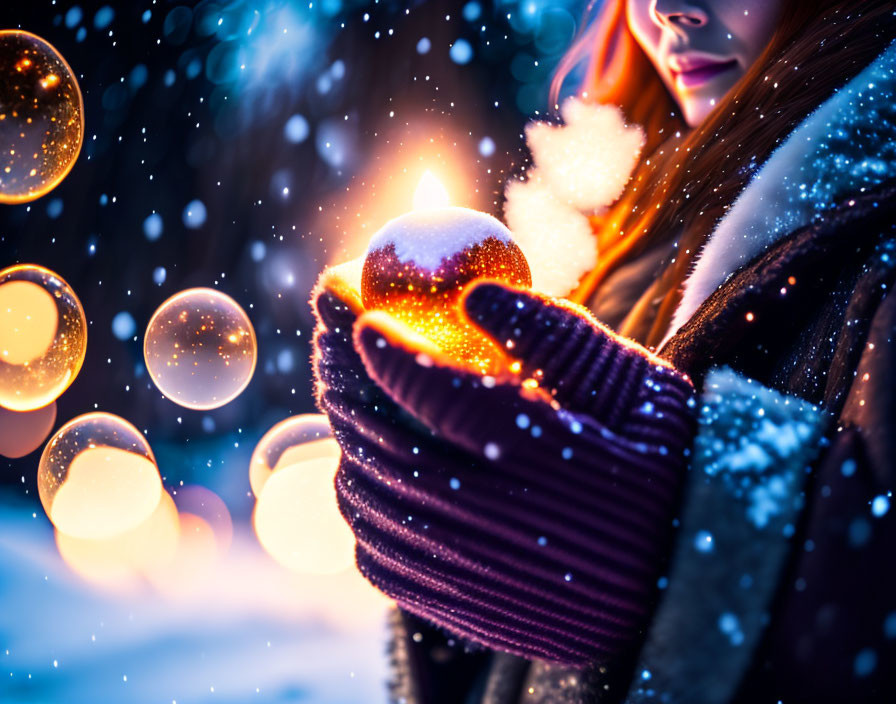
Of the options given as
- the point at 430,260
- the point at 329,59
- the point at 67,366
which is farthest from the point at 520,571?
the point at 329,59

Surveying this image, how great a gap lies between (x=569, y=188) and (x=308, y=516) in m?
0.98

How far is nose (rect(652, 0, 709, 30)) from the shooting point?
27.7 inches

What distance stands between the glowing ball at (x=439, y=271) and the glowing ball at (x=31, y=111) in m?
0.97

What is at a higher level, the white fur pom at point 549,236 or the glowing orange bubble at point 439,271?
the glowing orange bubble at point 439,271

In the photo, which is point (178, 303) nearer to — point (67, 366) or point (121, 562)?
point (67, 366)

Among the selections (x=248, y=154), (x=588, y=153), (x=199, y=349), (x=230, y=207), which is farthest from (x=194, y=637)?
(x=588, y=153)

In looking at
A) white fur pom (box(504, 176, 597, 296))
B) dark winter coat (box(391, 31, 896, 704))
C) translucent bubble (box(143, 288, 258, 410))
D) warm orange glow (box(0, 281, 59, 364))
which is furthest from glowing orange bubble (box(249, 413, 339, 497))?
dark winter coat (box(391, 31, 896, 704))

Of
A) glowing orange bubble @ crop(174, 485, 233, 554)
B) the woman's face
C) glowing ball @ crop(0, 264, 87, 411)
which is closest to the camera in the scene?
the woman's face

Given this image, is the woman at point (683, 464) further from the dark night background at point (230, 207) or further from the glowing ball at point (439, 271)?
the dark night background at point (230, 207)

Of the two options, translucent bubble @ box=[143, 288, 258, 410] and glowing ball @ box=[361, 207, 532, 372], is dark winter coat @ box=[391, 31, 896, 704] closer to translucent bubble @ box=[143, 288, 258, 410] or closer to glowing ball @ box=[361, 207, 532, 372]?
glowing ball @ box=[361, 207, 532, 372]

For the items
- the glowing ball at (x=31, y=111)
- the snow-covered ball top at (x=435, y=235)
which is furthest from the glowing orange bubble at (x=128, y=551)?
the snow-covered ball top at (x=435, y=235)

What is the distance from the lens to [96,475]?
1.34 m

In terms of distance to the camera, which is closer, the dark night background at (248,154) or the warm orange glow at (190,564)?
the dark night background at (248,154)

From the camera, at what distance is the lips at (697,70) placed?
73 cm
